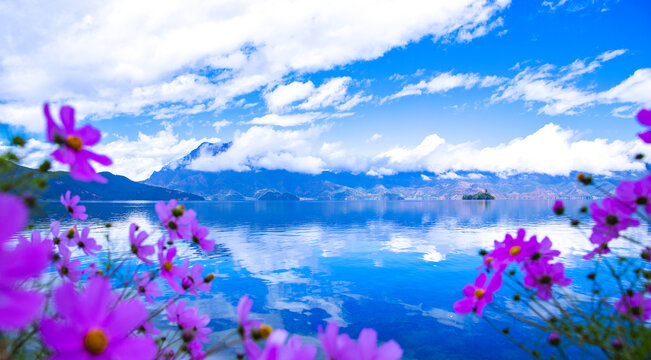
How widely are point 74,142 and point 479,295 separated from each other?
83.6 inches

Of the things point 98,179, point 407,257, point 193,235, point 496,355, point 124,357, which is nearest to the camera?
point 124,357

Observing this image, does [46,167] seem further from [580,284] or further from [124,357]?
[580,284]

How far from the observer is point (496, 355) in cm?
919

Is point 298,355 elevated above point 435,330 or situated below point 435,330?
above

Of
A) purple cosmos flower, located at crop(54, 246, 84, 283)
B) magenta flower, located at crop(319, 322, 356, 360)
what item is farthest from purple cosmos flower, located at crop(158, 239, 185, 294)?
magenta flower, located at crop(319, 322, 356, 360)

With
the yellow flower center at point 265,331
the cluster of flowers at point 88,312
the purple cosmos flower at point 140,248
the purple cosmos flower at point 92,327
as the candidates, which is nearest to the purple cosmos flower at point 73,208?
the cluster of flowers at point 88,312

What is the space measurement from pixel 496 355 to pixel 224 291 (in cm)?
1156

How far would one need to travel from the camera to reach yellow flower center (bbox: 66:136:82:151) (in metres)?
1.16

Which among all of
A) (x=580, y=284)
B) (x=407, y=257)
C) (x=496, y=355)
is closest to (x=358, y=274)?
(x=407, y=257)

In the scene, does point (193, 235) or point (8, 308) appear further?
point (193, 235)

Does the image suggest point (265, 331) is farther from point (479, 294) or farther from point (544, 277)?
point (544, 277)

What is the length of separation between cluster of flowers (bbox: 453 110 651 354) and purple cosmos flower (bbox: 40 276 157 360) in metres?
1.56

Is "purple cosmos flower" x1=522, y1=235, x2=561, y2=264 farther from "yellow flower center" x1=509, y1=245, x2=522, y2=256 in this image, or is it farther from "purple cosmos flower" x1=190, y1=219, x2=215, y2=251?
"purple cosmos flower" x1=190, y1=219, x2=215, y2=251

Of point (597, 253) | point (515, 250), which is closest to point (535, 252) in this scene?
point (515, 250)
